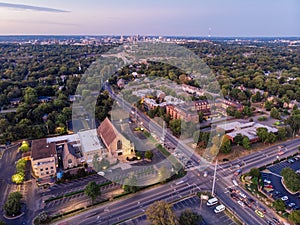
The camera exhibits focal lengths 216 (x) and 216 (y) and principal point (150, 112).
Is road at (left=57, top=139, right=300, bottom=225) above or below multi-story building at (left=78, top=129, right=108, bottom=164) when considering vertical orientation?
below

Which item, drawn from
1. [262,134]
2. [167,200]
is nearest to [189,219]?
[167,200]

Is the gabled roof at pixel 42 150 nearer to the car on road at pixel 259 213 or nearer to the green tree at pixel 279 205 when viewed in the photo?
the car on road at pixel 259 213

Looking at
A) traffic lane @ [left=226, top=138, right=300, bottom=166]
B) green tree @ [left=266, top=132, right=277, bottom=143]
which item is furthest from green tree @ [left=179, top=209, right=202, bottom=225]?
green tree @ [left=266, top=132, right=277, bottom=143]

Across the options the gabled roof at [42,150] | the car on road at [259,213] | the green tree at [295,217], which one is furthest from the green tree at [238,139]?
the gabled roof at [42,150]

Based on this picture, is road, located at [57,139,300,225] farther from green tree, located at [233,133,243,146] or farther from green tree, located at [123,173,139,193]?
green tree, located at [233,133,243,146]

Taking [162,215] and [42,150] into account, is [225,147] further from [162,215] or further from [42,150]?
[42,150]
